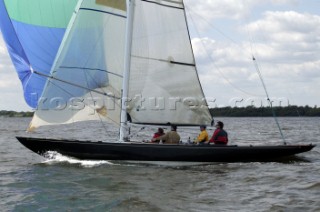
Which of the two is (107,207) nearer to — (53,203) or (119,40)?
(53,203)

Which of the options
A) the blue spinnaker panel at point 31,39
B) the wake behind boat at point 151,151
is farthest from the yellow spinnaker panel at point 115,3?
the wake behind boat at point 151,151

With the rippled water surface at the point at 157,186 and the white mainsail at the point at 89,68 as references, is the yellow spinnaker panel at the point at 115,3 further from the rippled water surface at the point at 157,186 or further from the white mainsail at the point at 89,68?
the rippled water surface at the point at 157,186

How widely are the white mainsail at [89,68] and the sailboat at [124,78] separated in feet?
0.10

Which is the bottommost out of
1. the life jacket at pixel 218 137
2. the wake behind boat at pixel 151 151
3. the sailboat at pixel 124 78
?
the wake behind boat at pixel 151 151

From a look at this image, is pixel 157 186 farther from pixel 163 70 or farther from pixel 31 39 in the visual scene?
pixel 31 39

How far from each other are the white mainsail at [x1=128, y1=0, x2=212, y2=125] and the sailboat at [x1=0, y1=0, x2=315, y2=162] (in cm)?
3

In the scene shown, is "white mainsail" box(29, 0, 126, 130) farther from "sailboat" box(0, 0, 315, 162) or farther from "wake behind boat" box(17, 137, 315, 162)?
"wake behind boat" box(17, 137, 315, 162)

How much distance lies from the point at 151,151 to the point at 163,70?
2932 millimetres

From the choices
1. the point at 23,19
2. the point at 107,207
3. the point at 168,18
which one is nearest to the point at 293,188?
the point at 107,207

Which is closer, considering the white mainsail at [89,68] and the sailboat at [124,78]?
the sailboat at [124,78]

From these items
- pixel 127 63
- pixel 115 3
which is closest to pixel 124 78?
pixel 127 63

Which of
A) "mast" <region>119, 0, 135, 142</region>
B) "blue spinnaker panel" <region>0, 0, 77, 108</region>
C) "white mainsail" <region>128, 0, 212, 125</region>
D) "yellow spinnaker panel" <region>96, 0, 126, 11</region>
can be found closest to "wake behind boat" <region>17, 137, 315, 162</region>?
"mast" <region>119, 0, 135, 142</region>

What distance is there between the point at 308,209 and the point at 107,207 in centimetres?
426

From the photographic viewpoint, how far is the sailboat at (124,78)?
54.2ft
